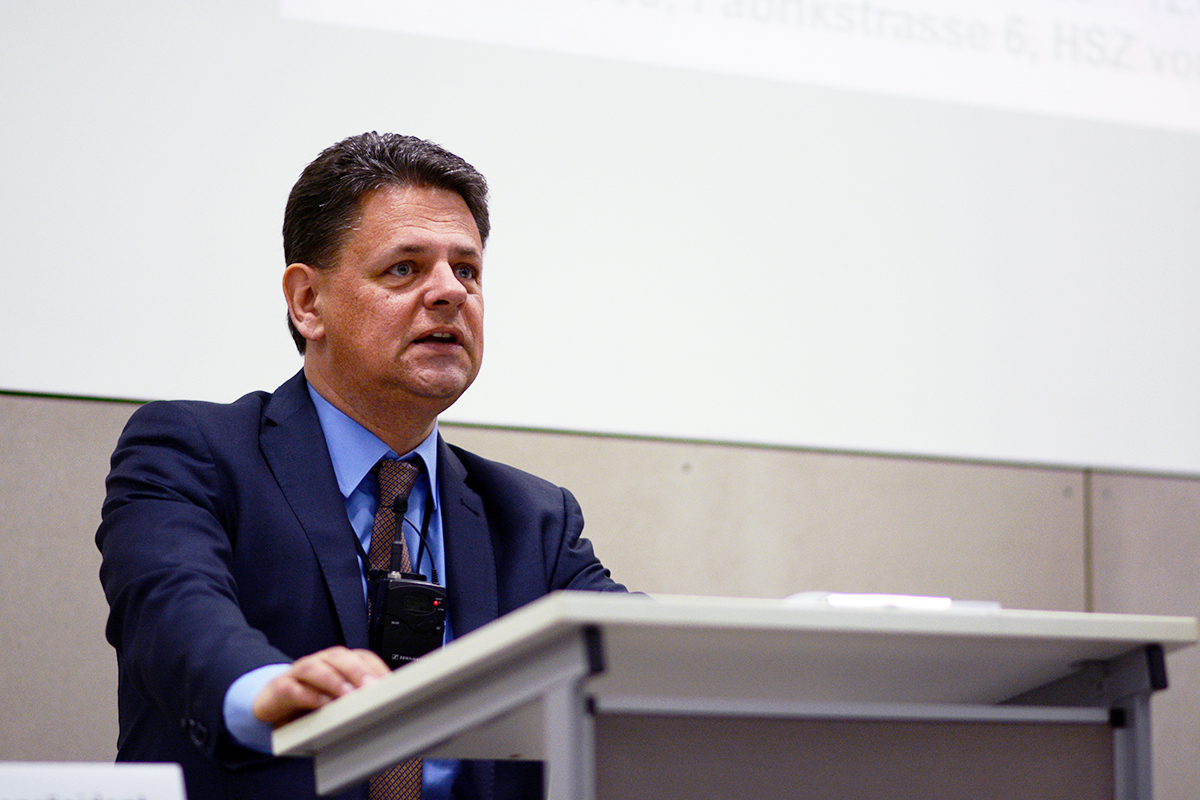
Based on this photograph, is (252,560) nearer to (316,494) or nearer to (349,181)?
(316,494)

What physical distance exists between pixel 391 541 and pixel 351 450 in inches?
6.4

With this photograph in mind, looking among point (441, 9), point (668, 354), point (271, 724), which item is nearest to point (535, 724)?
point (271, 724)

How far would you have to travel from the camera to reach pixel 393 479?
1563 mm

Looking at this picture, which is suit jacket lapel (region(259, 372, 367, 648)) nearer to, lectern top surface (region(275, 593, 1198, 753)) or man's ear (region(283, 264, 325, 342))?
man's ear (region(283, 264, 325, 342))

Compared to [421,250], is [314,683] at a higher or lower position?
lower

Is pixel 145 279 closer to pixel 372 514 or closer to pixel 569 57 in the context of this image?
pixel 372 514

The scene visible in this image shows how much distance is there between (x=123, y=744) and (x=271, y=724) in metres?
0.60

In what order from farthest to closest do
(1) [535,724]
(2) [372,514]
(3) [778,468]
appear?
(3) [778,468], (2) [372,514], (1) [535,724]

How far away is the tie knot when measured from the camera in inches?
60.7

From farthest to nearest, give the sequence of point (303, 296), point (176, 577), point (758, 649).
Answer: point (303, 296) → point (176, 577) → point (758, 649)

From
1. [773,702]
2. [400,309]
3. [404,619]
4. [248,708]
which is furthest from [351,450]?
[773,702]

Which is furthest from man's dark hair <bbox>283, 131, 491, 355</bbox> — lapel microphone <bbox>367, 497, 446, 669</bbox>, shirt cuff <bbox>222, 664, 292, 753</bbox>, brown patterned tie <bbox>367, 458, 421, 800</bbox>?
shirt cuff <bbox>222, 664, 292, 753</bbox>

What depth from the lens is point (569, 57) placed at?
2.19 meters

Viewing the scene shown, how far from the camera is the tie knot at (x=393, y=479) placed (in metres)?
1.54
